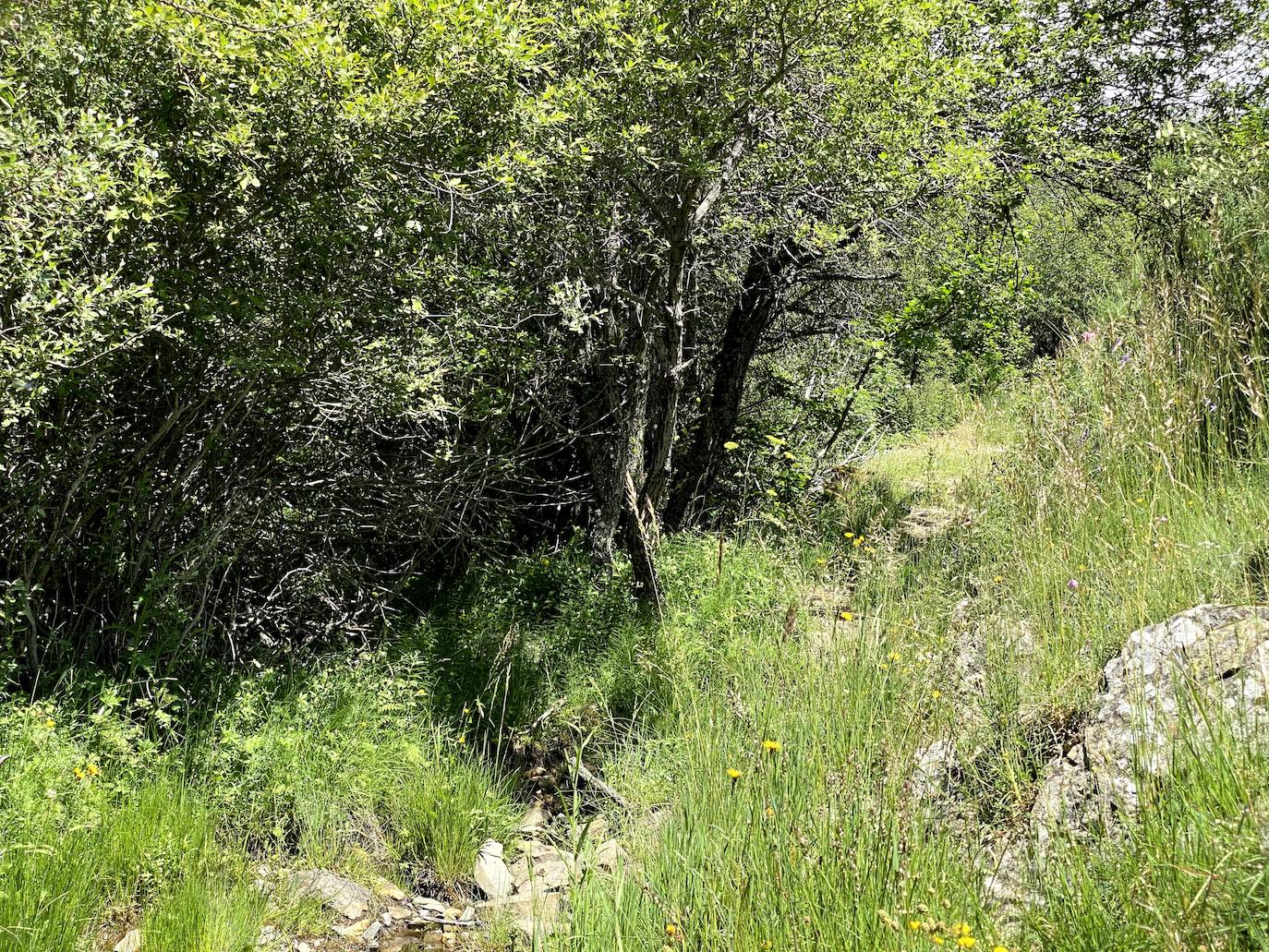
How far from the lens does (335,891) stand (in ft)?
12.6

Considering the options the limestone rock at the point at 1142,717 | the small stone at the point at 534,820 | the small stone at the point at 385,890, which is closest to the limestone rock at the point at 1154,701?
the limestone rock at the point at 1142,717

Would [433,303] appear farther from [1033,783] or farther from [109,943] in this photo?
[1033,783]

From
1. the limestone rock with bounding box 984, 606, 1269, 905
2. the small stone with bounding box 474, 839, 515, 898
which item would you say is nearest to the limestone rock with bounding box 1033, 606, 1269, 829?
the limestone rock with bounding box 984, 606, 1269, 905

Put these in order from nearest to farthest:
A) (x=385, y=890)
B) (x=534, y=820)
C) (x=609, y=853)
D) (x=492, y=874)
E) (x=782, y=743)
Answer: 1. (x=782, y=743)
2. (x=609, y=853)
3. (x=385, y=890)
4. (x=492, y=874)
5. (x=534, y=820)

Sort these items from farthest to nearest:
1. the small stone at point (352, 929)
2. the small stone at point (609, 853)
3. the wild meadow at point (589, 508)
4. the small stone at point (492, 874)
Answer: the small stone at point (492, 874) → the small stone at point (352, 929) → the small stone at point (609, 853) → the wild meadow at point (589, 508)

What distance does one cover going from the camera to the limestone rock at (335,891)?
375 centimetres

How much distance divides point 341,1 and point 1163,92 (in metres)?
6.80

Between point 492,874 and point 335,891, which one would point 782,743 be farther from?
point 335,891

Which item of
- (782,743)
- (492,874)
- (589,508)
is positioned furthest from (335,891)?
(589,508)

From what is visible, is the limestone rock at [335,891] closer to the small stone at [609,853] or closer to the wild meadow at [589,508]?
the wild meadow at [589,508]

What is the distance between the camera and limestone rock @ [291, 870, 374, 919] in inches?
148

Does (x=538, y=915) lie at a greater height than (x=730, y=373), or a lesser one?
lesser

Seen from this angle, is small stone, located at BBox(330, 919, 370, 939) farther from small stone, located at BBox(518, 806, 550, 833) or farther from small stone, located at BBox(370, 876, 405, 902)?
small stone, located at BBox(518, 806, 550, 833)

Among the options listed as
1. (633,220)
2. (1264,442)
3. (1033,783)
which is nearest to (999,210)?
(633,220)
